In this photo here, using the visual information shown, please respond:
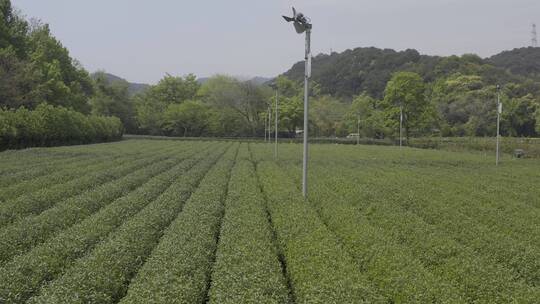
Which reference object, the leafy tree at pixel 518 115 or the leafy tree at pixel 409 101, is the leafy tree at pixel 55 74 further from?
the leafy tree at pixel 518 115

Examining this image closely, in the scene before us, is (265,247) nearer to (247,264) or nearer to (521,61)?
(247,264)

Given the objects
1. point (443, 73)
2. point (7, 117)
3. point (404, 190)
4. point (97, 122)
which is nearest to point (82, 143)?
point (97, 122)

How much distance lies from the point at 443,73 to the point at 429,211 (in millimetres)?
93865

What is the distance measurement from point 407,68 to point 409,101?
A: 44.8 meters

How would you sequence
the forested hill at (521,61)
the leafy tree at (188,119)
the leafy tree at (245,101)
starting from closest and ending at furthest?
the leafy tree at (188,119) → the leafy tree at (245,101) → the forested hill at (521,61)

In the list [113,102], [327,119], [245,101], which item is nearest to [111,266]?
[245,101]

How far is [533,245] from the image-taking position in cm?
930

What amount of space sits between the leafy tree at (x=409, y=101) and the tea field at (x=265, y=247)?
166ft

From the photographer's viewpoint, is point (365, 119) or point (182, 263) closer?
point (182, 263)

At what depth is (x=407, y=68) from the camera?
106 metres

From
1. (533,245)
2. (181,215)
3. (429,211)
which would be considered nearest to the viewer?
(533,245)

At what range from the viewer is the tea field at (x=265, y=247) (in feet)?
20.4

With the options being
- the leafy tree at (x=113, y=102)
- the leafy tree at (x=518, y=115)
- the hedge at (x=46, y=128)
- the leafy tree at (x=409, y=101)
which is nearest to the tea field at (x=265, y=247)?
the hedge at (x=46, y=128)

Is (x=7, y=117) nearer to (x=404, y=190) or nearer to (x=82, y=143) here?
(x=82, y=143)
